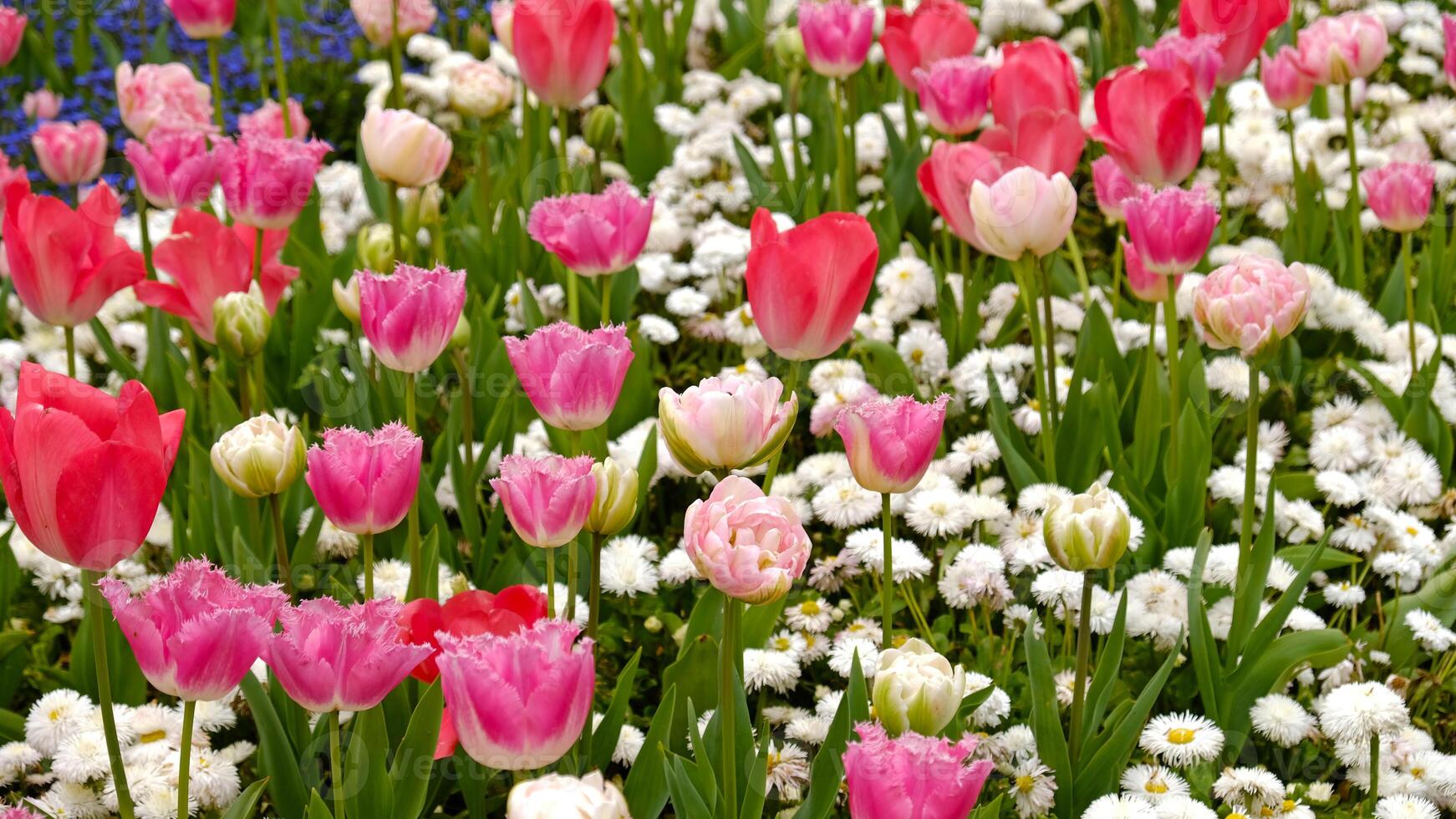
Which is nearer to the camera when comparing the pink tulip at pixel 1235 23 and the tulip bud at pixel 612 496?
the tulip bud at pixel 612 496

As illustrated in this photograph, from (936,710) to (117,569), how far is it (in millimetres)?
1310

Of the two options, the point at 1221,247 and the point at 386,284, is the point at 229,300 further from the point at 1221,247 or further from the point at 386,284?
the point at 1221,247

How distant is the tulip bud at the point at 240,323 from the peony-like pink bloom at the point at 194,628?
2.45 ft

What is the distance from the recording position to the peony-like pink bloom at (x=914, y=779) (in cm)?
102

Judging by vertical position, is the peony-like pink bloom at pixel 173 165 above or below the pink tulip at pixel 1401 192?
below

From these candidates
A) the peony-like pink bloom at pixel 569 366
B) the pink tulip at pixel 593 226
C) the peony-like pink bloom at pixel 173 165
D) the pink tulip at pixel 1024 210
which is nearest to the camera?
the peony-like pink bloom at pixel 569 366

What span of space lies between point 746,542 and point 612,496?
0.84 feet

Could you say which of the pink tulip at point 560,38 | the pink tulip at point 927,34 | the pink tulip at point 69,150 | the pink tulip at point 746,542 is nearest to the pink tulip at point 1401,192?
the pink tulip at point 927,34

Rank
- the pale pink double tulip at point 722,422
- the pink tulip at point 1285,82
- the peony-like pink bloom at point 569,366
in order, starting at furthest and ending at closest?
the pink tulip at point 1285,82, the peony-like pink bloom at point 569,366, the pale pink double tulip at point 722,422

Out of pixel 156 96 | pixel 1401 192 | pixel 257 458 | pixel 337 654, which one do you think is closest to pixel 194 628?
pixel 337 654

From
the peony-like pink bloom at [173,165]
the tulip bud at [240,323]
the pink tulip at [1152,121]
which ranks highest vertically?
the pink tulip at [1152,121]

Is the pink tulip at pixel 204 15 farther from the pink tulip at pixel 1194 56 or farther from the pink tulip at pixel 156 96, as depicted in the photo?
the pink tulip at pixel 1194 56

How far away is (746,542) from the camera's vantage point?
3.77ft

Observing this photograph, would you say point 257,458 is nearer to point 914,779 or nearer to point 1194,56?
point 914,779
